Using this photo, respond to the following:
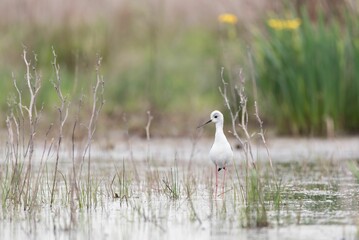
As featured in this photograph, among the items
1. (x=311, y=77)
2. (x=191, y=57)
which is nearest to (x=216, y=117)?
(x=311, y=77)

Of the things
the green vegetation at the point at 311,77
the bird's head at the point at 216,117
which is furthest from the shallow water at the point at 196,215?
the green vegetation at the point at 311,77

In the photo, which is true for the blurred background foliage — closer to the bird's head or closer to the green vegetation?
the green vegetation

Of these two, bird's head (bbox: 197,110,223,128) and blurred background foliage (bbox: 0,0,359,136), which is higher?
blurred background foliage (bbox: 0,0,359,136)

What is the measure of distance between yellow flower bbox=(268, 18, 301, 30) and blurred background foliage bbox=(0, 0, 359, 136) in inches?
0.6

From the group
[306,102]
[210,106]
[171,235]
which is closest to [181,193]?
[171,235]

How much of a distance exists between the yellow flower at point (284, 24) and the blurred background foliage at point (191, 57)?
15mm

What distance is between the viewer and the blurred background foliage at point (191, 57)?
47.2 ft

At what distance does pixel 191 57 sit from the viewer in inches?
856

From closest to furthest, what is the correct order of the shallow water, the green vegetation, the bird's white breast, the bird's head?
1. the shallow water
2. the bird's white breast
3. the bird's head
4. the green vegetation

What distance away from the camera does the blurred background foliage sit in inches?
566

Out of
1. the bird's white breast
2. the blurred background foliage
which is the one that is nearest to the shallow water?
the bird's white breast

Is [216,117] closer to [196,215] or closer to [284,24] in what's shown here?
[196,215]

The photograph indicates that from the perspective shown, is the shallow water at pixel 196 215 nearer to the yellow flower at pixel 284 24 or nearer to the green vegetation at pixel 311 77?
the green vegetation at pixel 311 77

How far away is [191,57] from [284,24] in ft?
24.0
